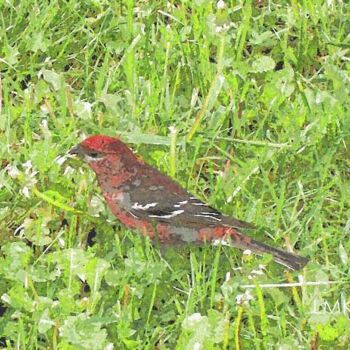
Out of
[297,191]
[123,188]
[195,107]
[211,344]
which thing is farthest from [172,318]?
[195,107]

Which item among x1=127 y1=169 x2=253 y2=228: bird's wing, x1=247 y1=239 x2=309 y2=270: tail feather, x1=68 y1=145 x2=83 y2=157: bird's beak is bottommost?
x1=247 y1=239 x2=309 y2=270: tail feather

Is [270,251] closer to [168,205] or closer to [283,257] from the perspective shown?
[283,257]

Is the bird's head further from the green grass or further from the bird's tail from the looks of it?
the bird's tail

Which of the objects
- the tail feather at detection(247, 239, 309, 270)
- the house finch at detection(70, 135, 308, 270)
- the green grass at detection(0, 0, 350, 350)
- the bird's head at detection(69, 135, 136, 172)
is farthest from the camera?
the bird's head at detection(69, 135, 136, 172)

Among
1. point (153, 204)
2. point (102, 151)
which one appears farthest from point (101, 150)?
point (153, 204)

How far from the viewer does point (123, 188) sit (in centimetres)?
405

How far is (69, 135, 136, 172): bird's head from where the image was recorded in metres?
4.06

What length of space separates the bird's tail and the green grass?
4 centimetres

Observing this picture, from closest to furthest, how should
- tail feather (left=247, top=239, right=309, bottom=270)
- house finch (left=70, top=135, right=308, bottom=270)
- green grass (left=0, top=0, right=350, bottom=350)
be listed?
green grass (left=0, top=0, right=350, bottom=350) < tail feather (left=247, top=239, right=309, bottom=270) < house finch (left=70, top=135, right=308, bottom=270)

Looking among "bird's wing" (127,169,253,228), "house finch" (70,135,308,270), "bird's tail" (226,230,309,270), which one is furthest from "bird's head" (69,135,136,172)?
"bird's tail" (226,230,309,270)

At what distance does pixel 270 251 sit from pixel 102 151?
73 centimetres

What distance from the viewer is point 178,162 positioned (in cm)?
431

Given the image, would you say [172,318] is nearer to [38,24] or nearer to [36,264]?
[36,264]

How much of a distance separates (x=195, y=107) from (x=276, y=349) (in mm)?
1470
